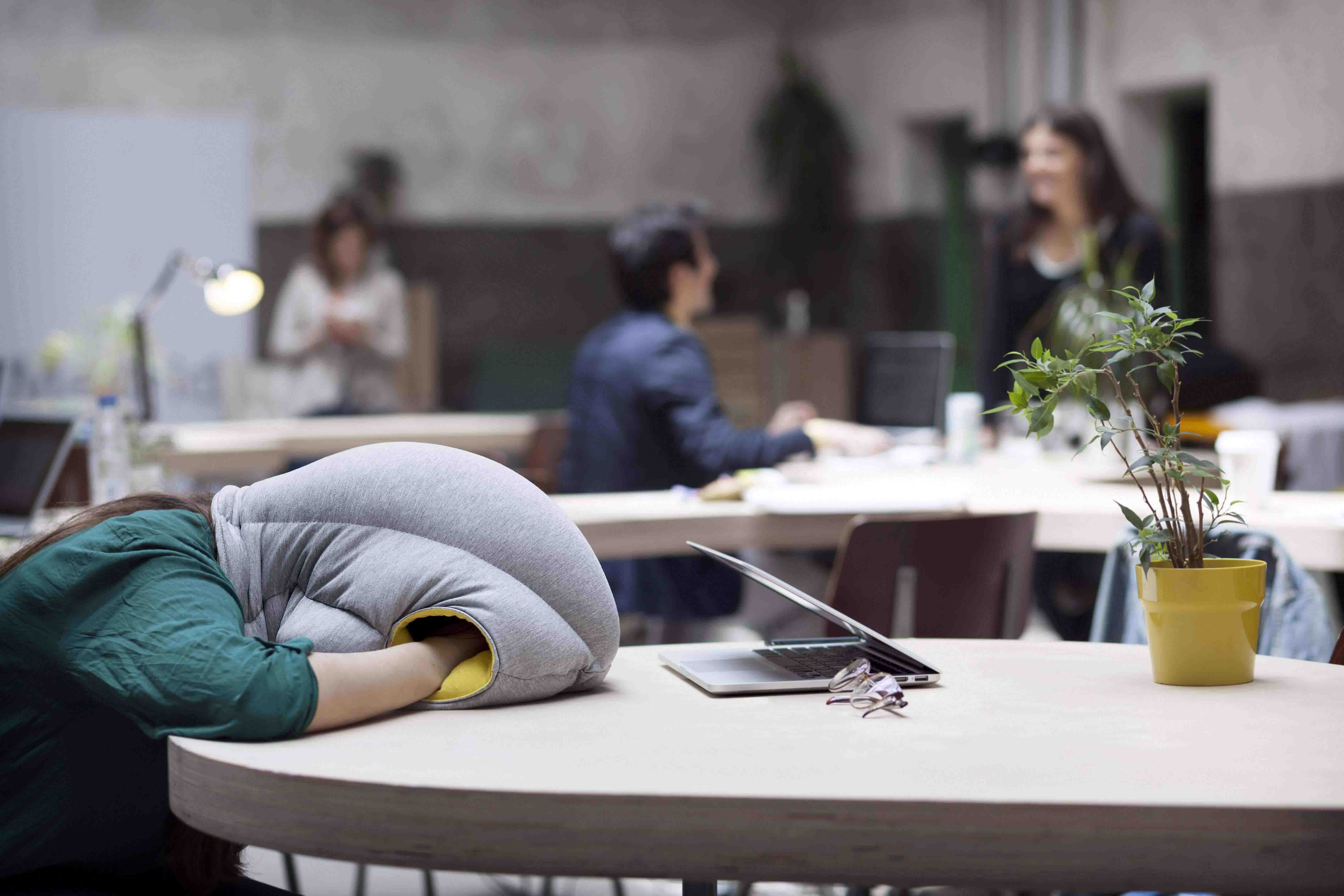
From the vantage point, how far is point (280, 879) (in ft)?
10.4


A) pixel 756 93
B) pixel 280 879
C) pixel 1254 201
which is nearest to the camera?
pixel 280 879

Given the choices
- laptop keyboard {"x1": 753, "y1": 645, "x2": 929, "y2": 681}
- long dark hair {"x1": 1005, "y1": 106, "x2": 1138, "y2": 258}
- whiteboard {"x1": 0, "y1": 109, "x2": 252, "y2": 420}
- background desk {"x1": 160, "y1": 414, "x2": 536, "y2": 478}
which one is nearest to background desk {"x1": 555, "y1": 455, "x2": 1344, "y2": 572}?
laptop keyboard {"x1": 753, "y1": 645, "x2": 929, "y2": 681}

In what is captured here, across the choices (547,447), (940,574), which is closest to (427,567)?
(940,574)

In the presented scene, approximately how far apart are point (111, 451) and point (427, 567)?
6.54ft

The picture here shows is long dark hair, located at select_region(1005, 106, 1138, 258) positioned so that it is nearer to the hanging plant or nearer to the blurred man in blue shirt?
the blurred man in blue shirt

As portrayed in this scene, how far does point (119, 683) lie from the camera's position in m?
1.23

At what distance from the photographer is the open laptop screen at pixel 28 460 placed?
3.09 m

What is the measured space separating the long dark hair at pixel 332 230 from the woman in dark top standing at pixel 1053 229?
4341 millimetres

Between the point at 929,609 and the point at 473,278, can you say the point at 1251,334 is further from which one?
the point at 929,609

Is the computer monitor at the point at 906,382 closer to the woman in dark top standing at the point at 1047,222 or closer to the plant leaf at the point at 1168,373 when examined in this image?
the woman in dark top standing at the point at 1047,222

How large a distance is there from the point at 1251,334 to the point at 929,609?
5.33 metres

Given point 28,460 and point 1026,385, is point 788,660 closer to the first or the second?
point 1026,385

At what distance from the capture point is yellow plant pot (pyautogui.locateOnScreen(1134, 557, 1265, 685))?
4.68 feet

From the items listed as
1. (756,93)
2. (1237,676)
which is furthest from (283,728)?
(756,93)
